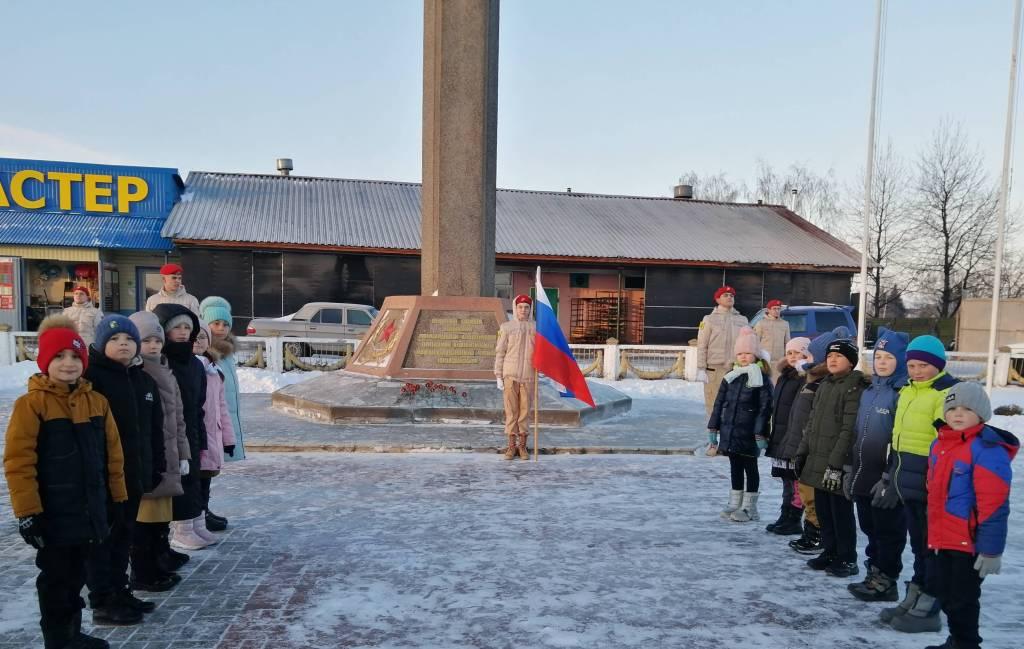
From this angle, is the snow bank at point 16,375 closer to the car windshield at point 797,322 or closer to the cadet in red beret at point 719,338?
the cadet in red beret at point 719,338

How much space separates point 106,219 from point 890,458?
24.1 m

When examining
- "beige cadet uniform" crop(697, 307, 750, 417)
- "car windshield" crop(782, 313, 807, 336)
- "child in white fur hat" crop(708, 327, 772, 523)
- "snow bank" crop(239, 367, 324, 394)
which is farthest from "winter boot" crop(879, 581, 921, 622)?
"car windshield" crop(782, 313, 807, 336)

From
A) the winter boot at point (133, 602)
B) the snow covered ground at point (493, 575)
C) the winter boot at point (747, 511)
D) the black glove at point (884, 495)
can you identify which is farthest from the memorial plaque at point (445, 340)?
the black glove at point (884, 495)

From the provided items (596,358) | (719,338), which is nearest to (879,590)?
(719,338)

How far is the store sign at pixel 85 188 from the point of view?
70.3 feet

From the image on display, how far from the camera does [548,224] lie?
24.8 metres

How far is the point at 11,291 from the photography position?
20828 millimetres

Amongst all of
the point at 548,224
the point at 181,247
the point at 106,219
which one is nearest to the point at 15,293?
the point at 106,219

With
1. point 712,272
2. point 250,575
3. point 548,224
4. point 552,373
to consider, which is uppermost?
point 548,224

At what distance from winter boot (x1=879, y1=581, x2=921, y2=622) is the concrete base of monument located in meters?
5.84

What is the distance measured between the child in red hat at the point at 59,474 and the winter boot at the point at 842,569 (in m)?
4.11

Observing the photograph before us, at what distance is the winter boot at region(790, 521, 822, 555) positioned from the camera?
184 inches

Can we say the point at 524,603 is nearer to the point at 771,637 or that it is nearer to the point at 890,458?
the point at 771,637

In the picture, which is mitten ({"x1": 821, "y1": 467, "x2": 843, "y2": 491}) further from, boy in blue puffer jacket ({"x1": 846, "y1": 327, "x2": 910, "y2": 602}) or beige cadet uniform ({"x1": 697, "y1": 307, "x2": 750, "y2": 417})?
beige cadet uniform ({"x1": 697, "y1": 307, "x2": 750, "y2": 417})
